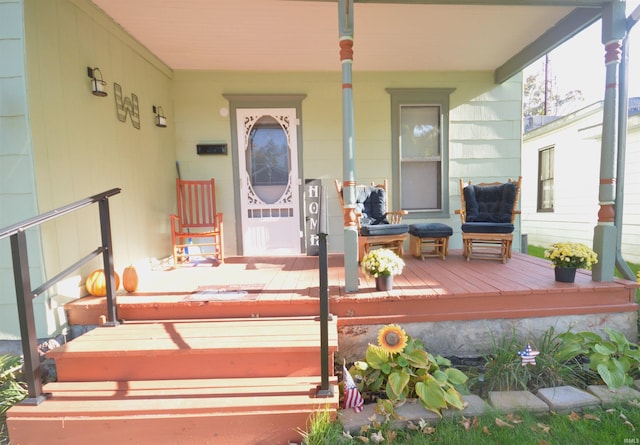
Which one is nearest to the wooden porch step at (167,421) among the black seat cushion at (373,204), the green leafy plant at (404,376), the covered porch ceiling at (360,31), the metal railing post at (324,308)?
the metal railing post at (324,308)

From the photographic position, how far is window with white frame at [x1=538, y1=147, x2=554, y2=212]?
7.19m

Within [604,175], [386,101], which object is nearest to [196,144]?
[386,101]

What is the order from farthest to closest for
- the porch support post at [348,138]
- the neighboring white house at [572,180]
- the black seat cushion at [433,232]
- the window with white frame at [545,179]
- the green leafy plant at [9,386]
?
the window with white frame at [545,179] → the neighboring white house at [572,180] → the black seat cushion at [433,232] → the porch support post at [348,138] → the green leafy plant at [9,386]

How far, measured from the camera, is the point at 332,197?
4.34 metres

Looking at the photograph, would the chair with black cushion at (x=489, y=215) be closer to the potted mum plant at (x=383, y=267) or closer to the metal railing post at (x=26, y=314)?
the potted mum plant at (x=383, y=267)

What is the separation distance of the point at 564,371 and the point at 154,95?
463 centimetres

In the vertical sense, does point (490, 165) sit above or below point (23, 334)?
above

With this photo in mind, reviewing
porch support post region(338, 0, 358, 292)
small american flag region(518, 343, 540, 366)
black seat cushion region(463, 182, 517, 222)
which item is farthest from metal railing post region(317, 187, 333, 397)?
black seat cushion region(463, 182, 517, 222)

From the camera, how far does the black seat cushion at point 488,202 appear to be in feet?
12.1

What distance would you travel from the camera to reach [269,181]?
426cm

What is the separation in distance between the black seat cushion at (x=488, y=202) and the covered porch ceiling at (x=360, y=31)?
58.8 inches

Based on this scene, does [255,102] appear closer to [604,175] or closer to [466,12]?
[466,12]

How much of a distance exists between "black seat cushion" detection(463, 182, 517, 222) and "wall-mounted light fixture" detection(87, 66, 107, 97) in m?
3.83

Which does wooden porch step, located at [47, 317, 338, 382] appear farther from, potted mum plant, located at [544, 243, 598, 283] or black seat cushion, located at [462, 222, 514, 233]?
black seat cushion, located at [462, 222, 514, 233]
